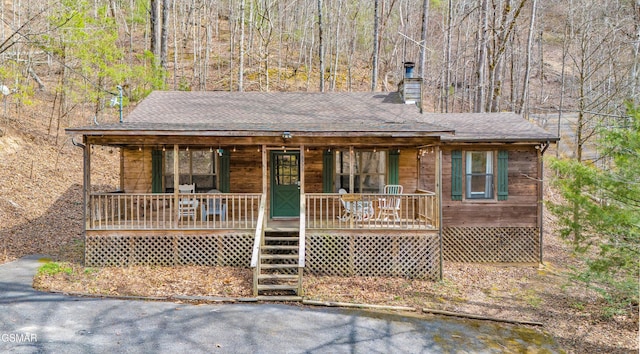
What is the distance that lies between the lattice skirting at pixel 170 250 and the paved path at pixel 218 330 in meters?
1.83

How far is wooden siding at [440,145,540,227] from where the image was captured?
11.4m

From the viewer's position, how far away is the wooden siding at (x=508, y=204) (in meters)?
11.4

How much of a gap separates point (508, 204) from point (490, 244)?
1252mm

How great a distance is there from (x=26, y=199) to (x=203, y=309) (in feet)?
33.3

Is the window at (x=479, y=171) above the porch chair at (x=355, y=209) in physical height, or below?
above

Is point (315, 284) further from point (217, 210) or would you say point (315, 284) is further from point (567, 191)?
point (567, 191)

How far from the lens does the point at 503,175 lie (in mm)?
11391

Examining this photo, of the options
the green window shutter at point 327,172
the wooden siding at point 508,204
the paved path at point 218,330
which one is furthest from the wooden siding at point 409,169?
the paved path at point 218,330

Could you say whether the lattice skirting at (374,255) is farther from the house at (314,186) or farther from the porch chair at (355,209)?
the porch chair at (355,209)

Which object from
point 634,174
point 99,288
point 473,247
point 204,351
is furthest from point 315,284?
point 634,174

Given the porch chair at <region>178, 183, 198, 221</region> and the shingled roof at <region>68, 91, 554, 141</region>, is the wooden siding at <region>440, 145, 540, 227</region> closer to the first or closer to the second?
the shingled roof at <region>68, 91, 554, 141</region>

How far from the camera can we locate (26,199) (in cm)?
1355

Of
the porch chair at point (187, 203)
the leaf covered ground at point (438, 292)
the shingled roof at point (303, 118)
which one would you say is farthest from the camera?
the porch chair at point (187, 203)
